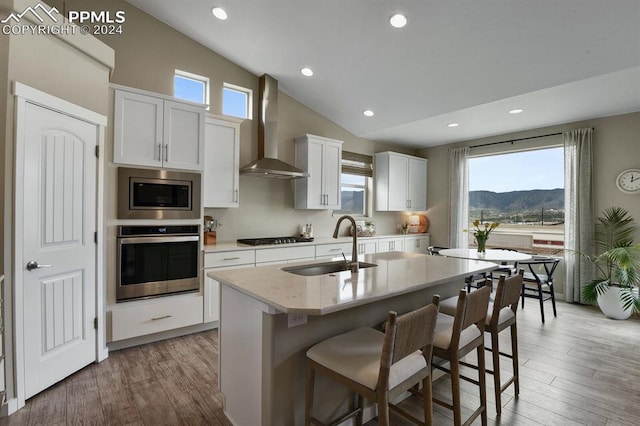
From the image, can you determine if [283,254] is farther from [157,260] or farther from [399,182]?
[399,182]

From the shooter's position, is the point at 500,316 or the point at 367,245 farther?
the point at 367,245

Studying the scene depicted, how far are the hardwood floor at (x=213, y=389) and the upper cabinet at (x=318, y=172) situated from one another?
2342 mm

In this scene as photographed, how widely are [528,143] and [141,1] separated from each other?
5.68m

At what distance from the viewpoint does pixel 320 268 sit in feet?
7.96

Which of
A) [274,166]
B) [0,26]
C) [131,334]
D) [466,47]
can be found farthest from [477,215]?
[0,26]

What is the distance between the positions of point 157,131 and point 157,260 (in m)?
1.28

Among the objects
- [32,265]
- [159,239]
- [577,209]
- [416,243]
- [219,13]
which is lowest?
[416,243]

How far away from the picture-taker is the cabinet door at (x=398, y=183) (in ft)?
19.4

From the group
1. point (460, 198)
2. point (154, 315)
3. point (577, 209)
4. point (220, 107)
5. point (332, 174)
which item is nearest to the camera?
point (154, 315)

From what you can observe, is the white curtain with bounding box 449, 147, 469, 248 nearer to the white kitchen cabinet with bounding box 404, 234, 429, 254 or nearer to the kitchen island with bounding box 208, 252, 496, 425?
the white kitchen cabinet with bounding box 404, 234, 429, 254

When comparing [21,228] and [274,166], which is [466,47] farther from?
[21,228]

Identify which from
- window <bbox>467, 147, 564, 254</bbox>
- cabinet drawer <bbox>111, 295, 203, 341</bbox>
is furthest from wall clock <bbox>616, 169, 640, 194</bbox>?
cabinet drawer <bbox>111, 295, 203, 341</bbox>

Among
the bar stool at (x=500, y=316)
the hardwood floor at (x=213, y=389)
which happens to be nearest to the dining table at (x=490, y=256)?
the hardwood floor at (x=213, y=389)

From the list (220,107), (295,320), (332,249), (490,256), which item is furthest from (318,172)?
(295,320)
